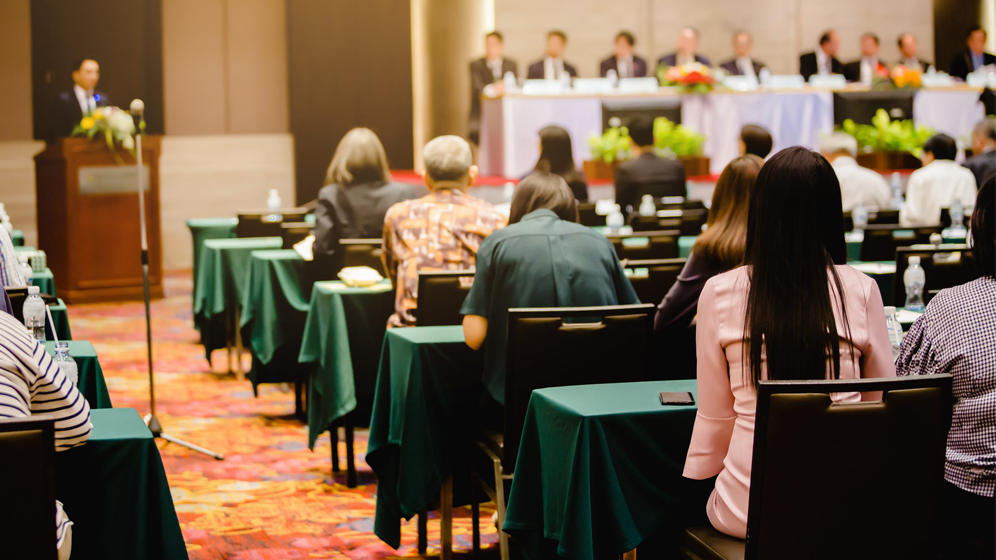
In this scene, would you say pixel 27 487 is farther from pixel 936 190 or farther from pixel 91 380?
pixel 936 190

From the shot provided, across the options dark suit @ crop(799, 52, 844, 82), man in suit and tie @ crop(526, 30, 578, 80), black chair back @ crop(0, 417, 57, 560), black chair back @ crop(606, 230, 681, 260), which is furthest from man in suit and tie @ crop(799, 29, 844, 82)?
black chair back @ crop(0, 417, 57, 560)

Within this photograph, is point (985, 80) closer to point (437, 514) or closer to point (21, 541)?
point (437, 514)

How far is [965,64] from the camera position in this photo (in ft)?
44.0

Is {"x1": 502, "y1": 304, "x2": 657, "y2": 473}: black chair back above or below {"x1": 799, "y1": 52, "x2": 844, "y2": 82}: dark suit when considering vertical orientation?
below

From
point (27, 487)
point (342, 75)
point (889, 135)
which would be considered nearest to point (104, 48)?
point (342, 75)

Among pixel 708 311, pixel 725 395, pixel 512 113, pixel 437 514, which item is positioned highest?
pixel 512 113

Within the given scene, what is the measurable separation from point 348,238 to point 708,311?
3.61 meters

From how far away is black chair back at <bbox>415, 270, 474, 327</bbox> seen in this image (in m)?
3.83

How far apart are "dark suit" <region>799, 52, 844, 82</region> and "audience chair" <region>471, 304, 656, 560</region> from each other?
36.7 ft

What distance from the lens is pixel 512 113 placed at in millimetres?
10586

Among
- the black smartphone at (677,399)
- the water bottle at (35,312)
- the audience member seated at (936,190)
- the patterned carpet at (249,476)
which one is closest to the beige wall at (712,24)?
the audience member seated at (936,190)

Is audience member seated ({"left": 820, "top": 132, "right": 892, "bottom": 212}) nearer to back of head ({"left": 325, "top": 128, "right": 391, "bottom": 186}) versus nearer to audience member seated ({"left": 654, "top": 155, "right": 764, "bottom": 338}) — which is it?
back of head ({"left": 325, "top": 128, "right": 391, "bottom": 186})

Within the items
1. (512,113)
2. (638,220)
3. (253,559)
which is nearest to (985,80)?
(512,113)

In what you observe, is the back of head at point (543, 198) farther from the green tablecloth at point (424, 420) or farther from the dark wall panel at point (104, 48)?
the dark wall panel at point (104, 48)
